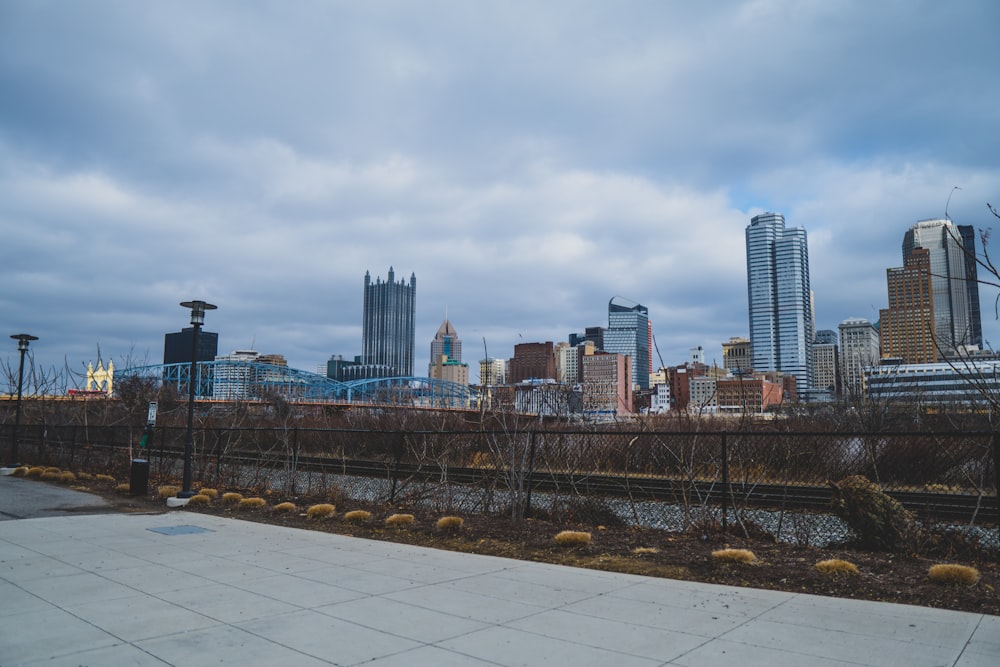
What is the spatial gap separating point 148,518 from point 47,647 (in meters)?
7.90

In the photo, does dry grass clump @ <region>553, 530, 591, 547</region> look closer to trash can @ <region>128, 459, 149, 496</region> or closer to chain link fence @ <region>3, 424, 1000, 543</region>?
chain link fence @ <region>3, 424, 1000, 543</region>

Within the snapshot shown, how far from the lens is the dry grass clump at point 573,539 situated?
29.1ft

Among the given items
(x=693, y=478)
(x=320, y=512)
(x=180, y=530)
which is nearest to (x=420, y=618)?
(x=693, y=478)

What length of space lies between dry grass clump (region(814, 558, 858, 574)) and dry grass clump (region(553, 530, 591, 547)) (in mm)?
2817

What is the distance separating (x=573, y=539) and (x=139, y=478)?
37.4 feet

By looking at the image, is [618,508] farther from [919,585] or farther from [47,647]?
[47,647]

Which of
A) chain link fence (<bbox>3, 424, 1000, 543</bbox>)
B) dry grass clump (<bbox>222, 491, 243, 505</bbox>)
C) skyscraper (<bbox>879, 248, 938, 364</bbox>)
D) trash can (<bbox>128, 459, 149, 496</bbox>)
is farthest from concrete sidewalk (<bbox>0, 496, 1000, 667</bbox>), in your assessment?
skyscraper (<bbox>879, 248, 938, 364</bbox>)

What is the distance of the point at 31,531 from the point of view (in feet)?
32.9

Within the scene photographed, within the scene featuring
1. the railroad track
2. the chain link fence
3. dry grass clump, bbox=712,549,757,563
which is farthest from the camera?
the chain link fence

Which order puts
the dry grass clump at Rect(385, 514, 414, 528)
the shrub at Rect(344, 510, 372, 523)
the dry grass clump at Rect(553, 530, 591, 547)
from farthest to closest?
1. the shrub at Rect(344, 510, 372, 523)
2. the dry grass clump at Rect(385, 514, 414, 528)
3. the dry grass clump at Rect(553, 530, 591, 547)

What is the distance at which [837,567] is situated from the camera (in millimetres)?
6961

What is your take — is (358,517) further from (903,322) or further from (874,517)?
(903,322)

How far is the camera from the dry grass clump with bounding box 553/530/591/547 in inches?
349

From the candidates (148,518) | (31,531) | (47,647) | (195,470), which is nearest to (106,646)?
(47,647)
